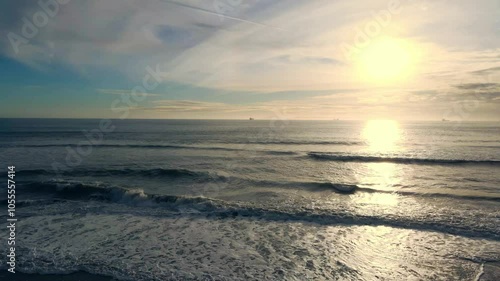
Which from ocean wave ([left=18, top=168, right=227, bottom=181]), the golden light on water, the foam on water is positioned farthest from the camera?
the golden light on water

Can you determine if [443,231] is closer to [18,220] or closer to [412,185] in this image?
[412,185]

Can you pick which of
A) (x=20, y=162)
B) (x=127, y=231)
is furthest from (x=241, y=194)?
(x=20, y=162)

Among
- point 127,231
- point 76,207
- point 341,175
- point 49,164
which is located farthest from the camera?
point 49,164

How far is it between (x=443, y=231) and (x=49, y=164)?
1211 inches

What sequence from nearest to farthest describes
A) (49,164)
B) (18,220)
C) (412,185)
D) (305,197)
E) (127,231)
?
(127,231)
(18,220)
(305,197)
(412,185)
(49,164)

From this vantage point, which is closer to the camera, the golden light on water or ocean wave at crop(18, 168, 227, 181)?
ocean wave at crop(18, 168, 227, 181)

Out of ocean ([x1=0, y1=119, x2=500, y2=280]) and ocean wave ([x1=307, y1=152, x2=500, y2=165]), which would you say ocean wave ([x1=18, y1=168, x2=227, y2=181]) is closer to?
ocean ([x1=0, y1=119, x2=500, y2=280])

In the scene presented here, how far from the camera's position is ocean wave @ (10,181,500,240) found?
11863mm

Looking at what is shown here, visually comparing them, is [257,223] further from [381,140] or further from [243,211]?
[381,140]

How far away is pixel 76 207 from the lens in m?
14.4

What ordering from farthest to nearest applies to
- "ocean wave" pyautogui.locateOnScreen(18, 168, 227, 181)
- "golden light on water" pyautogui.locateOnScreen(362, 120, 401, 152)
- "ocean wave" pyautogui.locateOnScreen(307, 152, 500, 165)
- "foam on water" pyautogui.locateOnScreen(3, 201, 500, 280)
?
1. "golden light on water" pyautogui.locateOnScreen(362, 120, 401, 152)
2. "ocean wave" pyautogui.locateOnScreen(307, 152, 500, 165)
3. "ocean wave" pyautogui.locateOnScreen(18, 168, 227, 181)
4. "foam on water" pyautogui.locateOnScreen(3, 201, 500, 280)

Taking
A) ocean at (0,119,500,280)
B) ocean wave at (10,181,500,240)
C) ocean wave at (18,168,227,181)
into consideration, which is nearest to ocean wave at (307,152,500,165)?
ocean at (0,119,500,280)

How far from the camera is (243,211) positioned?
13828mm

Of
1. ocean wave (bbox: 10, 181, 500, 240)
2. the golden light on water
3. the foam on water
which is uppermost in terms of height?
the golden light on water
